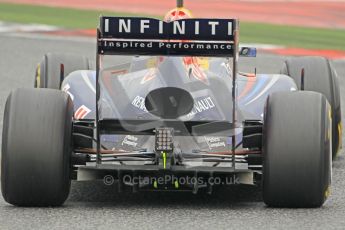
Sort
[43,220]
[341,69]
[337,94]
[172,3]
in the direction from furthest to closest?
[172,3]
[341,69]
[337,94]
[43,220]

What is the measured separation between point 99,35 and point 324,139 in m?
1.76

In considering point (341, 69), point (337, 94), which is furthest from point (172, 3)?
point (337, 94)

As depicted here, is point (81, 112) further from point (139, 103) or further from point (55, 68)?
point (55, 68)

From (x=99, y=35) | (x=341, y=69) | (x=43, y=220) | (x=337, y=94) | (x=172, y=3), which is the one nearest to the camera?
(x=43, y=220)

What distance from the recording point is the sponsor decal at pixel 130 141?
9.17 meters

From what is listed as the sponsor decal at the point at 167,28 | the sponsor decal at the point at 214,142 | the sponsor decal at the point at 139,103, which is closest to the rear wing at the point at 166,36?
the sponsor decal at the point at 167,28

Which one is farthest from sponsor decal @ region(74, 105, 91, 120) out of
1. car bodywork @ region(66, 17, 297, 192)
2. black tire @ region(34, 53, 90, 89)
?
black tire @ region(34, 53, 90, 89)

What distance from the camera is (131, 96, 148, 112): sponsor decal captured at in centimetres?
938

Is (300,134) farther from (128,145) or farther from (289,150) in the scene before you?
(128,145)

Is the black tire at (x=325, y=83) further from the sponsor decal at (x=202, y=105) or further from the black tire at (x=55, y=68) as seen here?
the black tire at (x=55, y=68)

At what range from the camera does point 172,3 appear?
27312mm

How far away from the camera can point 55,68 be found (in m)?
11.7

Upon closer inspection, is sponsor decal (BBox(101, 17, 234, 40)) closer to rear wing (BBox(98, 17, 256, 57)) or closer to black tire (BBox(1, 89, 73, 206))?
rear wing (BBox(98, 17, 256, 57))

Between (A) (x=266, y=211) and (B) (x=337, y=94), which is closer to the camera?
(A) (x=266, y=211)
